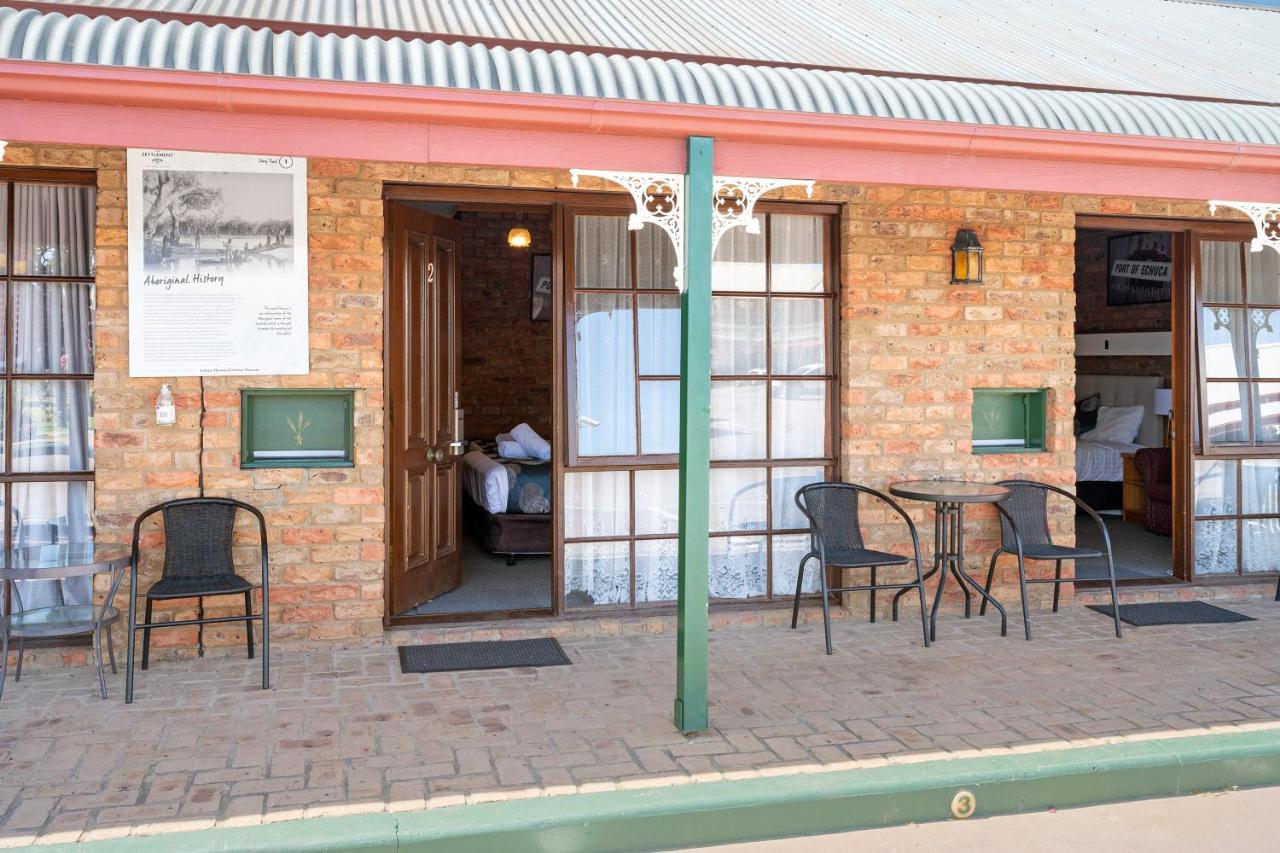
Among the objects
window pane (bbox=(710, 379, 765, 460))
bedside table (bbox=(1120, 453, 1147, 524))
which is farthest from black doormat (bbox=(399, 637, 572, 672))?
bedside table (bbox=(1120, 453, 1147, 524))

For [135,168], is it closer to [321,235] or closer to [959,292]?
[321,235]

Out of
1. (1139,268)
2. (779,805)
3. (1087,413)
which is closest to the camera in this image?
(779,805)

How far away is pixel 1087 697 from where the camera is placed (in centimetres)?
457

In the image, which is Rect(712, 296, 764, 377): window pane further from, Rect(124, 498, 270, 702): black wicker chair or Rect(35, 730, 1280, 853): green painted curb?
Rect(35, 730, 1280, 853): green painted curb

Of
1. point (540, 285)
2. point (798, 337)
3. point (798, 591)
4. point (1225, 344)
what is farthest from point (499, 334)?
point (1225, 344)

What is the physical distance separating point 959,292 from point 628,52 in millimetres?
2587

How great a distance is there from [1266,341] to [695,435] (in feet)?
14.5

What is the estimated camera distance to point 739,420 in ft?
19.5

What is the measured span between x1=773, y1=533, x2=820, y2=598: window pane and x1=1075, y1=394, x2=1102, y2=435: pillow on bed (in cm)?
599

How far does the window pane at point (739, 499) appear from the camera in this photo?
5914mm

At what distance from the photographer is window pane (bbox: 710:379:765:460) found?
591 centimetres

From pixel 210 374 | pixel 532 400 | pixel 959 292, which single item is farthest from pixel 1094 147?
pixel 532 400

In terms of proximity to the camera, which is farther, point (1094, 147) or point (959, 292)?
point (959, 292)

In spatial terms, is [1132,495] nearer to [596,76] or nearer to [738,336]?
[738,336]
